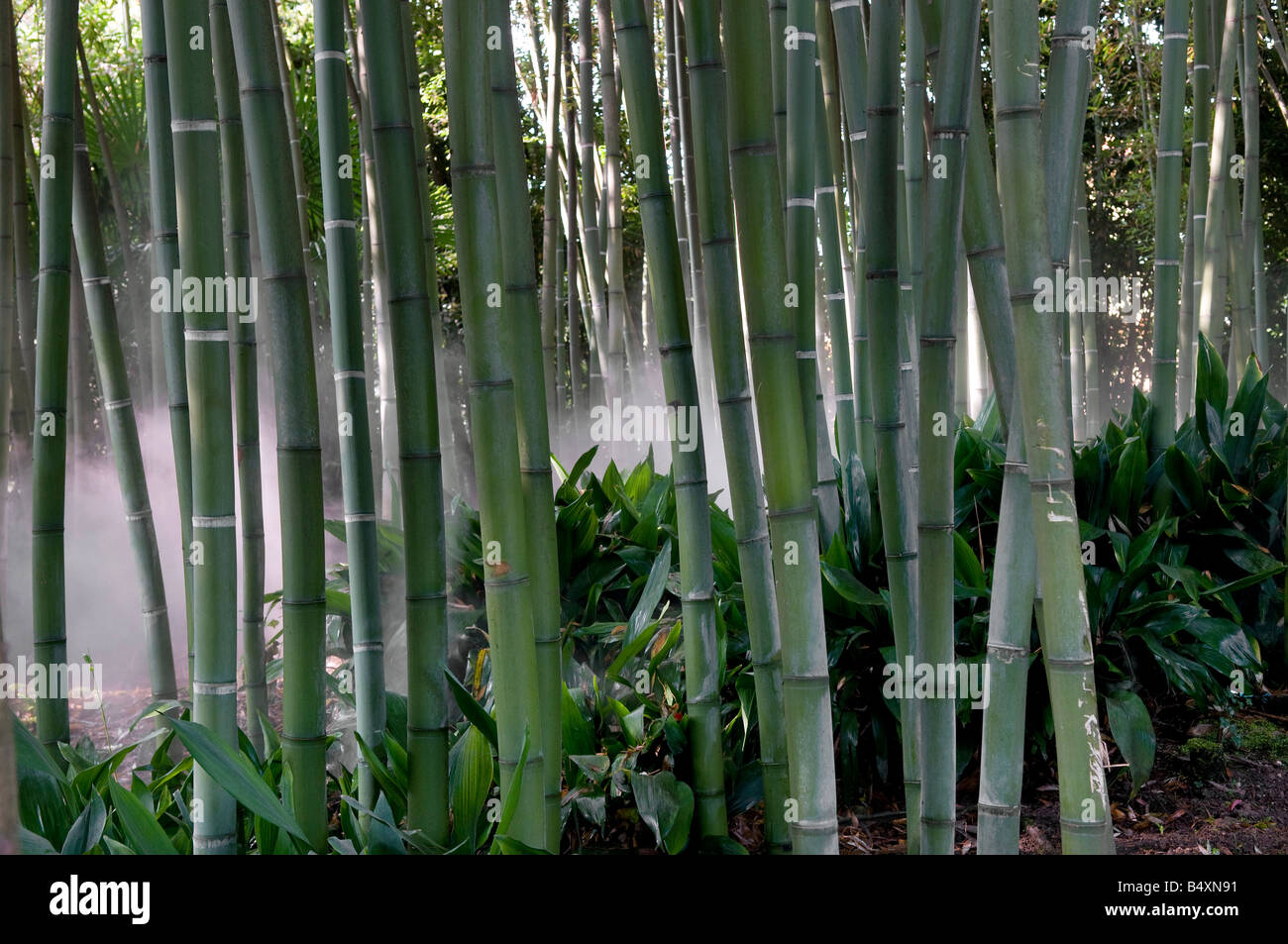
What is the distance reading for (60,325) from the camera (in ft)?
5.98

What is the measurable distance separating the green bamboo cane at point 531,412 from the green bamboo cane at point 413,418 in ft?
0.39

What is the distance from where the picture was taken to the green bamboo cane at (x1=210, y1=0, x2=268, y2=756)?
5.41 ft

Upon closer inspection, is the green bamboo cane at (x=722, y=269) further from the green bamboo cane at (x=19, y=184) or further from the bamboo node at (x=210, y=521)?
the green bamboo cane at (x=19, y=184)

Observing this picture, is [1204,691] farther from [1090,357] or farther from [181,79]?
[1090,357]

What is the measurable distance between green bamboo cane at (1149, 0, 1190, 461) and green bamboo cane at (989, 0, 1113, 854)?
1.76 metres

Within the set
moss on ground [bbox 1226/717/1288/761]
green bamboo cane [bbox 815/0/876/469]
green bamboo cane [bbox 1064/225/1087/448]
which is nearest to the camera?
green bamboo cane [bbox 815/0/876/469]

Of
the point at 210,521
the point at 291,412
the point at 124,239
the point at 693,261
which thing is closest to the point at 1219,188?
the point at 693,261

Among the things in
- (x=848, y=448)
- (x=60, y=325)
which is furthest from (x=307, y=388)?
(x=848, y=448)

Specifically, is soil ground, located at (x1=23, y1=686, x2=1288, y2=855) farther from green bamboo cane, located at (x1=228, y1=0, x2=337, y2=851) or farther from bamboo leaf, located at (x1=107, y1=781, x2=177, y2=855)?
bamboo leaf, located at (x1=107, y1=781, x2=177, y2=855)

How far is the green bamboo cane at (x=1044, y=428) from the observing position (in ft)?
3.37

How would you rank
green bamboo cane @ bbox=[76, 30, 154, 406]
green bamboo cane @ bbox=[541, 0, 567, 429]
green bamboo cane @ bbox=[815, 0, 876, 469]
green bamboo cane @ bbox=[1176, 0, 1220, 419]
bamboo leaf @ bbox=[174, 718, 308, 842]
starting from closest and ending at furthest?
bamboo leaf @ bbox=[174, 718, 308, 842] < green bamboo cane @ bbox=[815, 0, 876, 469] < green bamboo cane @ bbox=[1176, 0, 1220, 419] < green bamboo cane @ bbox=[76, 30, 154, 406] < green bamboo cane @ bbox=[541, 0, 567, 429]

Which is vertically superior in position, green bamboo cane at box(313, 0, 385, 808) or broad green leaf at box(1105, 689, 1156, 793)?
green bamboo cane at box(313, 0, 385, 808)

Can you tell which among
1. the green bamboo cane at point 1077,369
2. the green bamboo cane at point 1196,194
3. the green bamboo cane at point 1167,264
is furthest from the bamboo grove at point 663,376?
the green bamboo cane at point 1077,369

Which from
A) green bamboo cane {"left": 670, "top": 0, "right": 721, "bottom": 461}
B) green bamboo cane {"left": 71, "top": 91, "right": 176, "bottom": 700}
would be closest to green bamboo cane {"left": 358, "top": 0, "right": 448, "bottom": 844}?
green bamboo cane {"left": 71, "top": 91, "right": 176, "bottom": 700}
